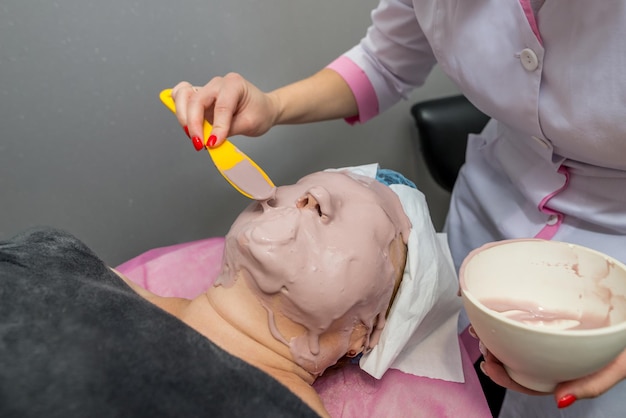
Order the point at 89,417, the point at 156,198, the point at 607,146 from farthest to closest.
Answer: the point at 156,198, the point at 607,146, the point at 89,417

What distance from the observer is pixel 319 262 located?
2.34ft

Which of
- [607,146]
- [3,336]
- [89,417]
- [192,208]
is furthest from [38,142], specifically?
[607,146]

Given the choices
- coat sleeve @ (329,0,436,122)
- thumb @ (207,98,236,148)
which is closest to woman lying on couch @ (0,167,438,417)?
thumb @ (207,98,236,148)

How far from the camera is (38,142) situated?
3.42ft

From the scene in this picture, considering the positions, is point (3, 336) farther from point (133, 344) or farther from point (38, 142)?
point (38, 142)

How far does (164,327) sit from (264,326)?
175 mm

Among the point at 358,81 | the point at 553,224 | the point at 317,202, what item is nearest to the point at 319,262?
the point at 317,202

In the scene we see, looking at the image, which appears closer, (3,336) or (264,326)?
(3,336)

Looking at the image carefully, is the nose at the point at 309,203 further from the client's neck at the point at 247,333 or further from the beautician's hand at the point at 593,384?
the beautician's hand at the point at 593,384

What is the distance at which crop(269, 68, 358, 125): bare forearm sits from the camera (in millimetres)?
1039

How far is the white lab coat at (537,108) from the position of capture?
27.0 inches

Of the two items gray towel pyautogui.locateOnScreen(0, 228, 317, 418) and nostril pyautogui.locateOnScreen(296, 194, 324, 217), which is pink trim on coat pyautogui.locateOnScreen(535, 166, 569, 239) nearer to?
nostril pyautogui.locateOnScreen(296, 194, 324, 217)

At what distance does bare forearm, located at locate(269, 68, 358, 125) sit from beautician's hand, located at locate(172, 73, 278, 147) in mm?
43

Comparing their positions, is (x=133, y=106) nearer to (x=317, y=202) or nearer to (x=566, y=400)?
(x=317, y=202)
